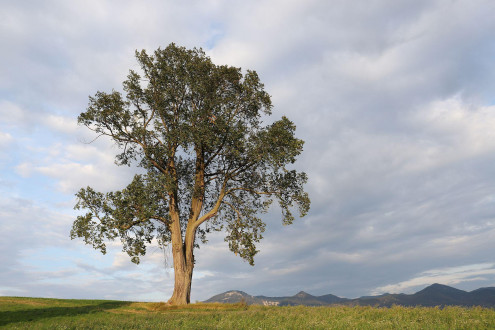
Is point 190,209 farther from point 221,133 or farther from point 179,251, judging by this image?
point 221,133

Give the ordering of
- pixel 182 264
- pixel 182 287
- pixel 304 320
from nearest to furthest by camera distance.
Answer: pixel 304 320, pixel 182 287, pixel 182 264

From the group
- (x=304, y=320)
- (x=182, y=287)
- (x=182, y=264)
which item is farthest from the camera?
(x=182, y=264)

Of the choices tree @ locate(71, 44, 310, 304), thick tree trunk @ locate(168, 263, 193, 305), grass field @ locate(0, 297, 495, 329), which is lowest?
grass field @ locate(0, 297, 495, 329)

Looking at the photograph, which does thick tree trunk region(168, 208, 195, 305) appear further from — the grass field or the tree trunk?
the grass field

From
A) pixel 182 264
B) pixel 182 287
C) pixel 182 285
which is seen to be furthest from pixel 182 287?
pixel 182 264

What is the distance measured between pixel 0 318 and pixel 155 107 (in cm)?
2166

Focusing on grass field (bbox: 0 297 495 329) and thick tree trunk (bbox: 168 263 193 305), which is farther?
thick tree trunk (bbox: 168 263 193 305)

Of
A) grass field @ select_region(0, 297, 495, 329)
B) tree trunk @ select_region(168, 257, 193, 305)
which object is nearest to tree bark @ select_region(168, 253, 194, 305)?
tree trunk @ select_region(168, 257, 193, 305)

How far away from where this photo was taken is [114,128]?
36.6 meters

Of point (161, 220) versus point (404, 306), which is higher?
point (161, 220)

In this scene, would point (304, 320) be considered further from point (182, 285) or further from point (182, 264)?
point (182, 264)

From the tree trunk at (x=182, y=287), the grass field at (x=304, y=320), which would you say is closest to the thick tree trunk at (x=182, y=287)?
the tree trunk at (x=182, y=287)

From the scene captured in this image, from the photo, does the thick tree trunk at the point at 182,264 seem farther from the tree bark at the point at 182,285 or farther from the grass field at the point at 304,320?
the grass field at the point at 304,320

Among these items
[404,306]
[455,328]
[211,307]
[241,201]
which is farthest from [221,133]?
[455,328]
